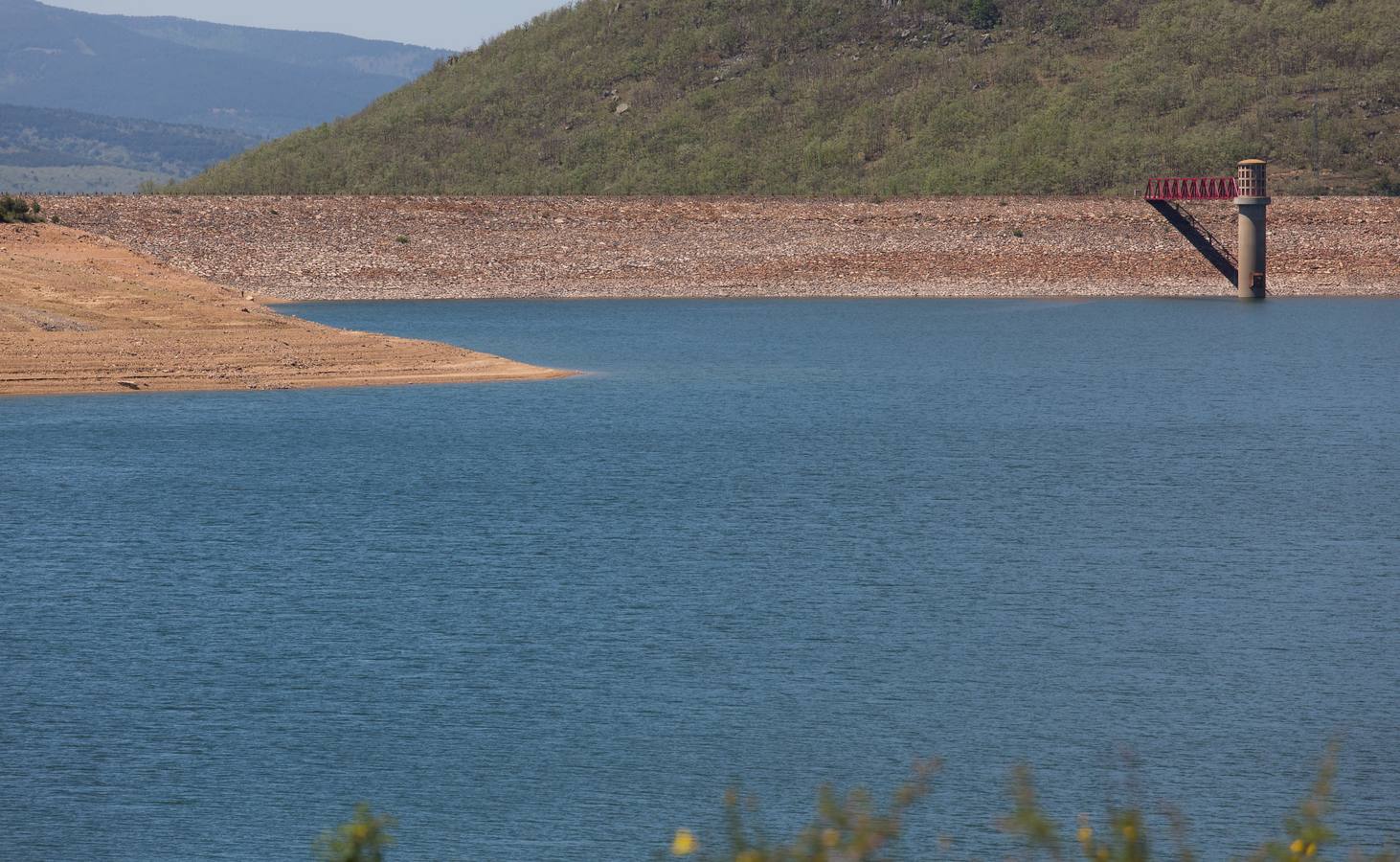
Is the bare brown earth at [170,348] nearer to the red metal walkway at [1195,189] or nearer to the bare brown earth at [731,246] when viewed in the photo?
A: the bare brown earth at [731,246]

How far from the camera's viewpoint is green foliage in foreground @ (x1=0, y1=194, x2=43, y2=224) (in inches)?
2822

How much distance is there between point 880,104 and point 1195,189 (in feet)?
76.9

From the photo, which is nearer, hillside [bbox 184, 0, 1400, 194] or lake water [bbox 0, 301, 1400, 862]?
lake water [bbox 0, 301, 1400, 862]

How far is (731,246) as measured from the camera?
84.7 metres

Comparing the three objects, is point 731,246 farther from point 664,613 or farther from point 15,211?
point 664,613

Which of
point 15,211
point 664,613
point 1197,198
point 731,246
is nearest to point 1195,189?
point 1197,198

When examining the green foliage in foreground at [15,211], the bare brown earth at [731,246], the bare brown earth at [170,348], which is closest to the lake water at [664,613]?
the bare brown earth at [170,348]

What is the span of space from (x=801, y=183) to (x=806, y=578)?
72.9 metres

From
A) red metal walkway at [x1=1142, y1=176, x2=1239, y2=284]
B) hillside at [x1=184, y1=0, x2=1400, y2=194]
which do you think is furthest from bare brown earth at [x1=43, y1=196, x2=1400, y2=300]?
hillside at [x1=184, y1=0, x2=1400, y2=194]

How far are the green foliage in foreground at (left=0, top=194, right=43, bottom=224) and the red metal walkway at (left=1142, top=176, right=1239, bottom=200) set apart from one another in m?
45.3

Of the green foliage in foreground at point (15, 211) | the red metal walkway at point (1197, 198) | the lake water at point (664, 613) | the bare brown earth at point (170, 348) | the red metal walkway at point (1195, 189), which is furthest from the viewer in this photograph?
the red metal walkway at point (1195, 189)

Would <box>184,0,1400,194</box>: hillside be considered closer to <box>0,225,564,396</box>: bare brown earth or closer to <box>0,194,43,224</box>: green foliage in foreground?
<box>0,194,43,224</box>: green foliage in foreground

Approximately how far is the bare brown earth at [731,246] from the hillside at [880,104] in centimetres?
819

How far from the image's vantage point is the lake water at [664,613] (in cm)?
1688
